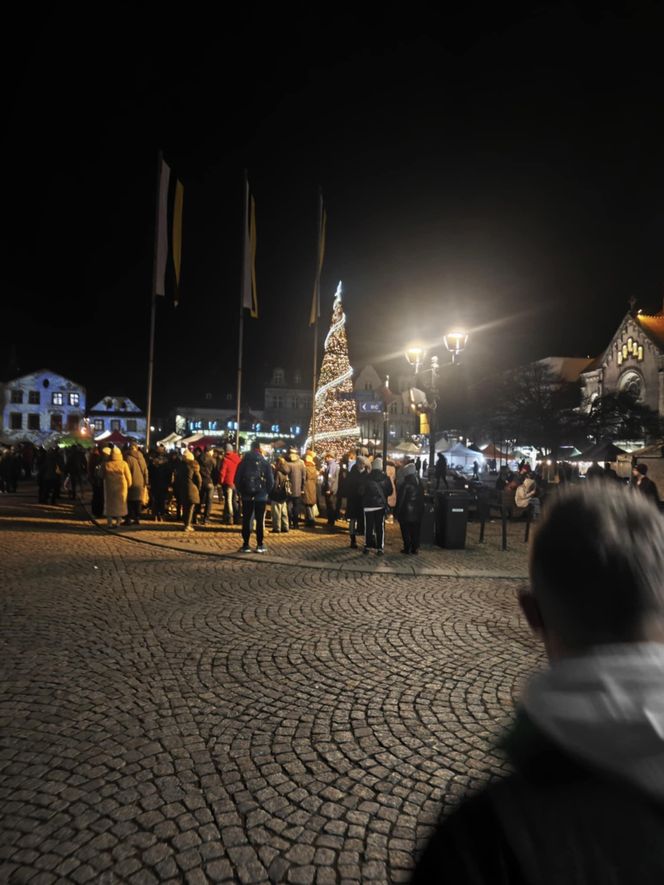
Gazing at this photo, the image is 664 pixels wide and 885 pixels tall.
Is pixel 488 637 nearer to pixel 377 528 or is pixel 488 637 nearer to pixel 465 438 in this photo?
pixel 377 528

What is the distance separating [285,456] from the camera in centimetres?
1419

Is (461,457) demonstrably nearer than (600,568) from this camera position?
No

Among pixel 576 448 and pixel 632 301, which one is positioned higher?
pixel 632 301

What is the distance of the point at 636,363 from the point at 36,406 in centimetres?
7312

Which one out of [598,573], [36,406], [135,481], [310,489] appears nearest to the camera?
[598,573]

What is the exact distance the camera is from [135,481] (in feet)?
46.7

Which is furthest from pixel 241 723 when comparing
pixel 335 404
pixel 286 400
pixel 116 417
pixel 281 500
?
pixel 116 417

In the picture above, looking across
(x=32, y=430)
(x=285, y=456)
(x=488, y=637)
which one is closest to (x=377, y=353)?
(x=32, y=430)

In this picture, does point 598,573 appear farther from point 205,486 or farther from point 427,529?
point 205,486

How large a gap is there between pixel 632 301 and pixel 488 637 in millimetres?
62786

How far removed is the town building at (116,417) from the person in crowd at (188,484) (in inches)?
2599

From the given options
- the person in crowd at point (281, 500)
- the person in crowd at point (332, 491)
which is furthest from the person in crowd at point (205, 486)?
the person in crowd at point (332, 491)

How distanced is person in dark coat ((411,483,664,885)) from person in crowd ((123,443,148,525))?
552 inches

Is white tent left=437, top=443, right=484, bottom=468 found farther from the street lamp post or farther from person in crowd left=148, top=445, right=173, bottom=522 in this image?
person in crowd left=148, top=445, right=173, bottom=522
